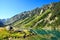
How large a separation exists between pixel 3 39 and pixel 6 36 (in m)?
7.61

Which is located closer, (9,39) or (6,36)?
(9,39)

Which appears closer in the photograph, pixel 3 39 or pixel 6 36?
pixel 3 39

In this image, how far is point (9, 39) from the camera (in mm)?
83000

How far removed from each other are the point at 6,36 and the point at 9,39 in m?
6.69

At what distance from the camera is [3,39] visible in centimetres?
8156

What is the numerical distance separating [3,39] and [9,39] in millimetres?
3289

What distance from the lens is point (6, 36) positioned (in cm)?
8912
